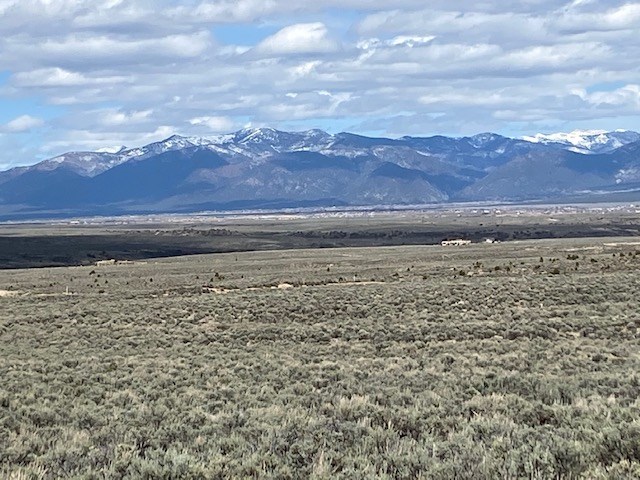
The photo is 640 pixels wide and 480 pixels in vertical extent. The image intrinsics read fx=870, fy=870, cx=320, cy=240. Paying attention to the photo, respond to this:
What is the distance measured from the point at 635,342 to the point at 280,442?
12.4m

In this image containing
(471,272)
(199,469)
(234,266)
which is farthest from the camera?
(234,266)

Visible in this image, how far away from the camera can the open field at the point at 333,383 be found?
891cm

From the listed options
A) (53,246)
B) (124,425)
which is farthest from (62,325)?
(53,246)

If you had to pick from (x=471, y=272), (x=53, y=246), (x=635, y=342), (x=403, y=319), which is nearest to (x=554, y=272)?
(x=471, y=272)

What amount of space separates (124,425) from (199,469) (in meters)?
3.12

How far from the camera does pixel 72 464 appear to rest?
9180 millimetres

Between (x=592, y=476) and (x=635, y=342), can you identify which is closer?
(x=592, y=476)

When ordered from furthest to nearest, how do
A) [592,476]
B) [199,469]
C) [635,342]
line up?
[635,342] → [199,469] → [592,476]

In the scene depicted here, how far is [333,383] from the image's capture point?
14.6 metres

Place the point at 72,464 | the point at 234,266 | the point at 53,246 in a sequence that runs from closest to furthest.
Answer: the point at 72,464 → the point at 234,266 → the point at 53,246

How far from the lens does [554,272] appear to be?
39.1m

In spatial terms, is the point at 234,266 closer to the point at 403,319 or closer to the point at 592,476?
the point at 403,319

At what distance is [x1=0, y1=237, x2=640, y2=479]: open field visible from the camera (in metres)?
8.91

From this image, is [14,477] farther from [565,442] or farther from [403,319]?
[403,319]
